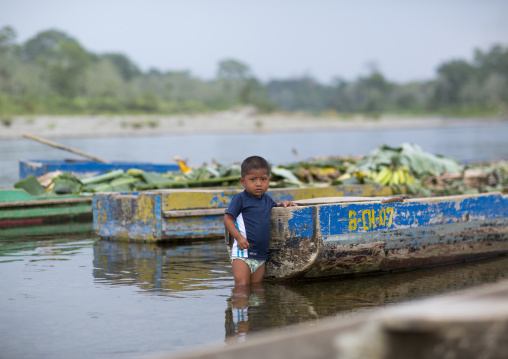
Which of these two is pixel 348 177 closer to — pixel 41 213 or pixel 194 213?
pixel 194 213

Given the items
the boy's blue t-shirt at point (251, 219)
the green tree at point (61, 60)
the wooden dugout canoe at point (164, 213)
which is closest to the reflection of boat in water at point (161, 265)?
the wooden dugout canoe at point (164, 213)

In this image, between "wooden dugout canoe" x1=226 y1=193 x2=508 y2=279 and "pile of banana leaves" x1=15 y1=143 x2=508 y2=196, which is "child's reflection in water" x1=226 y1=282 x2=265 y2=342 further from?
"pile of banana leaves" x1=15 y1=143 x2=508 y2=196

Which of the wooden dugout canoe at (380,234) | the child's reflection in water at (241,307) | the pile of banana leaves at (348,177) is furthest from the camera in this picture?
the pile of banana leaves at (348,177)

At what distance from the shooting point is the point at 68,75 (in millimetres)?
70812

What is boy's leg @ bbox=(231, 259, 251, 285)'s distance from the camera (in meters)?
5.57

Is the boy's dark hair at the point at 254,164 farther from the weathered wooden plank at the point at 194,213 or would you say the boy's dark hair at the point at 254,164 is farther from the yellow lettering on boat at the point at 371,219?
the weathered wooden plank at the point at 194,213

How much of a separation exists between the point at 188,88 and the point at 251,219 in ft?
302

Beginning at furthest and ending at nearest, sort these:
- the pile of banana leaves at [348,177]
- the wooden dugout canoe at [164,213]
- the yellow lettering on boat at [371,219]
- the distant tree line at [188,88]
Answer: the distant tree line at [188,88], the pile of banana leaves at [348,177], the wooden dugout canoe at [164,213], the yellow lettering on boat at [371,219]

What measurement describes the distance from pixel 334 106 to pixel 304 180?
110291 mm

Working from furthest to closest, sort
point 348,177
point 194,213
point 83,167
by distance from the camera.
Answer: point 83,167 < point 348,177 < point 194,213

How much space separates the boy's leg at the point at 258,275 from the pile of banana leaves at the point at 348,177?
12.7 feet

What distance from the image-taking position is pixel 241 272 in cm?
565

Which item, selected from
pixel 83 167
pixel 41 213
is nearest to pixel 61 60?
pixel 83 167

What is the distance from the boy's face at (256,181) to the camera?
5.34 metres
